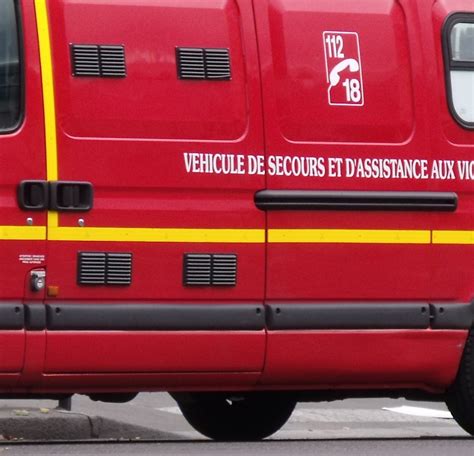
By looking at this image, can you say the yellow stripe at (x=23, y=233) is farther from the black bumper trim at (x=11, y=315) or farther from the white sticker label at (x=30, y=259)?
the black bumper trim at (x=11, y=315)

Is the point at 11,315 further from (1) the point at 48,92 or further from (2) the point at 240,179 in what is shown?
(2) the point at 240,179

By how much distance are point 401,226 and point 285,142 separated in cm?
78

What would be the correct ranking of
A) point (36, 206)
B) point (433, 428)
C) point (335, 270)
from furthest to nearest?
1. point (433, 428)
2. point (335, 270)
3. point (36, 206)

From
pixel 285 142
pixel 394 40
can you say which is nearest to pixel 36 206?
pixel 285 142

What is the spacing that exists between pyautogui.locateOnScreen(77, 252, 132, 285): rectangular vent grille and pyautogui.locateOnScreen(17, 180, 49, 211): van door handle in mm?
326

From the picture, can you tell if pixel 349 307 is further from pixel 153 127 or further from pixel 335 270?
pixel 153 127

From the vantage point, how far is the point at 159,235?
33.2 feet

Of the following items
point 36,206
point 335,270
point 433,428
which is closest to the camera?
point 36,206

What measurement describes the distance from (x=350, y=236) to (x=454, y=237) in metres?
0.61

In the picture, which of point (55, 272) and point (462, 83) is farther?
point (462, 83)

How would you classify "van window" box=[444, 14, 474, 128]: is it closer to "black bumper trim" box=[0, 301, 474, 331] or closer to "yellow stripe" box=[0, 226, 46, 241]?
"black bumper trim" box=[0, 301, 474, 331]

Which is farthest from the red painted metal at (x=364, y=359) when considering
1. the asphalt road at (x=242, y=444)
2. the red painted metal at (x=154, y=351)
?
the asphalt road at (x=242, y=444)

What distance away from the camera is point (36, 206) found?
9867 millimetres

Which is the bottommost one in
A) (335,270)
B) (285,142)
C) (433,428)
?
(433,428)
